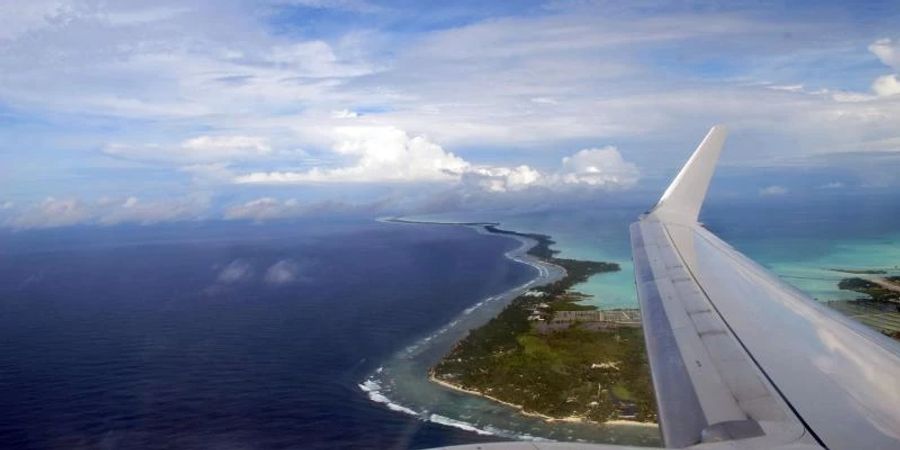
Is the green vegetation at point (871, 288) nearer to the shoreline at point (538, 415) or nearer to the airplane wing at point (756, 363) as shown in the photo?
A: the shoreline at point (538, 415)

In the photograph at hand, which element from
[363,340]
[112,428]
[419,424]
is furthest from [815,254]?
[112,428]

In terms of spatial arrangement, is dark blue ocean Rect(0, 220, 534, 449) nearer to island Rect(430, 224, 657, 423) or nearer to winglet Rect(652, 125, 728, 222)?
island Rect(430, 224, 657, 423)

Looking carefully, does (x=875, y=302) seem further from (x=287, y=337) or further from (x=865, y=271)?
(x=287, y=337)

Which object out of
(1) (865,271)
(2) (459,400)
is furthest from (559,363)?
(1) (865,271)

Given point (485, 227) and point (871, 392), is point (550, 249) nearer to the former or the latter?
point (485, 227)

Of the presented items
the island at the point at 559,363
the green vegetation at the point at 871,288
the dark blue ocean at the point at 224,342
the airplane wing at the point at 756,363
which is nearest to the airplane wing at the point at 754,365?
the airplane wing at the point at 756,363
